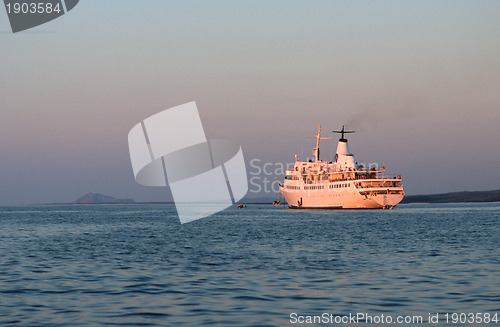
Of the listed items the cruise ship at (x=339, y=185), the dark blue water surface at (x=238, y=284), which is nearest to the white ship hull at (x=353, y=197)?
the cruise ship at (x=339, y=185)

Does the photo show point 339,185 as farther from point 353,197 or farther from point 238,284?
point 238,284

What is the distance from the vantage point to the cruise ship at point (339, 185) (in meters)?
142

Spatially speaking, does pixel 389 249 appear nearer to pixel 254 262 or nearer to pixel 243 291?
pixel 254 262

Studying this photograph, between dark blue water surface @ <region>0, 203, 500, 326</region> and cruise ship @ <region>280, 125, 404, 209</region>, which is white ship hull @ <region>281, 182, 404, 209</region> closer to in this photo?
cruise ship @ <region>280, 125, 404, 209</region>

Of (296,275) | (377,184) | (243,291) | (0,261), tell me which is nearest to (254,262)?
(296,275)

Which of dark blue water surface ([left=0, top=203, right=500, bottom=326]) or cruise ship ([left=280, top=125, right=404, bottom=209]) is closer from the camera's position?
dark blue water surface ([left=0, top=203, right=500, bottom=326])

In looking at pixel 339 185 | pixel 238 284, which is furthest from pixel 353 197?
pixel 238 284

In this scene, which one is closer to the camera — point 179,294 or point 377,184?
point 179,294

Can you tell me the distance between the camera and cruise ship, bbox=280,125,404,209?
14225 cm

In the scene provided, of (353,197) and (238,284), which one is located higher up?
(353,197)

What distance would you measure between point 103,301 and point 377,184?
12616 centimetres

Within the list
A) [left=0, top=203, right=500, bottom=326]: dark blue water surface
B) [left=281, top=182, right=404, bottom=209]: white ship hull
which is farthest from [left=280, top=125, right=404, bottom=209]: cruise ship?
[left=0, top=203, right=500, bottom=326]: dark blue water surface

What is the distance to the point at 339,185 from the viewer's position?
486ft

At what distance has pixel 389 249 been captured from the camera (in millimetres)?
41500
